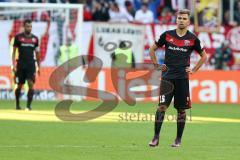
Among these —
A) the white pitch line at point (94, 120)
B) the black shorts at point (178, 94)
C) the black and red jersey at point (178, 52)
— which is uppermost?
the black and red jersey at point (178, 52)

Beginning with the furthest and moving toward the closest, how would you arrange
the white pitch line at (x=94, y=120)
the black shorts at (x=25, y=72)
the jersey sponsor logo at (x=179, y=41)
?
the black shorts at (x=25, y=72), the white pitch line at (x=94, y=120), the jersey sponsor logo at (x=179, y=41)

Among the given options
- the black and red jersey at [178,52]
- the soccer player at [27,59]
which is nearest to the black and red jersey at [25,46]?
the soccer player at [27,59]

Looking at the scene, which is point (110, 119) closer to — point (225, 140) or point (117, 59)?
point (225, 140)

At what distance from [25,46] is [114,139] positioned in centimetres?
850

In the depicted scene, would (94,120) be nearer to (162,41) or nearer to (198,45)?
(162,41)

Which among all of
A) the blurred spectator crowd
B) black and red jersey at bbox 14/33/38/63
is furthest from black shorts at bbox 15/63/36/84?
the blurred spectator crowd

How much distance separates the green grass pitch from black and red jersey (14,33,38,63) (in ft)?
5.16

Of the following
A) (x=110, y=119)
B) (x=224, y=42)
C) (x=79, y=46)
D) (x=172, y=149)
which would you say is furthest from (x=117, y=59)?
(x=172, y=149)

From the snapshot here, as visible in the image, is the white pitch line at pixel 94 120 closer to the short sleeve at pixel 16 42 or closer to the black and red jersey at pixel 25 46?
the black and red jersey at pixel 25 46

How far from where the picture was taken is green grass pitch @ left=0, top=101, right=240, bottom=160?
12.5 metres

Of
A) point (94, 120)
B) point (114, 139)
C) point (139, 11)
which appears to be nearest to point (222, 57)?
point (139, 11)

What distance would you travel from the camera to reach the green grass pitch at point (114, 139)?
12547 mm

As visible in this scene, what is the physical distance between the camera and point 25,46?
2309 centimetres

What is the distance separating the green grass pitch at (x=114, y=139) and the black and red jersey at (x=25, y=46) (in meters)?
1.57
